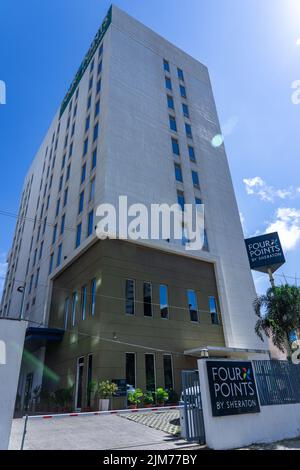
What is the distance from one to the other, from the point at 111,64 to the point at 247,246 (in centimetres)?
2082

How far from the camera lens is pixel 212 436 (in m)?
8.96

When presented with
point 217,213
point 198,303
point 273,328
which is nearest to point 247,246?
point 217,213

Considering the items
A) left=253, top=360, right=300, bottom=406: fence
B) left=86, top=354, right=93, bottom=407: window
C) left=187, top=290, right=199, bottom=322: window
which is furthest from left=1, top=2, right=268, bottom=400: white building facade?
left=253, top=360, right=300, bottom=406: fence

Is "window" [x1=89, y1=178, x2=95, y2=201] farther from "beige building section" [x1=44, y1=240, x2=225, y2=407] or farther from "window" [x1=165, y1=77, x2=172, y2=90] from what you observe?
"window" [x1=165, y1=77, x2=172, y2=90]

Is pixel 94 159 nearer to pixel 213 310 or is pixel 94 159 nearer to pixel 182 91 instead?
pixel 182 91

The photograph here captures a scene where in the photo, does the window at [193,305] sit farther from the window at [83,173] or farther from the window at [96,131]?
the window at [96,131]

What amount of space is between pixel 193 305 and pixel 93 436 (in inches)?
603

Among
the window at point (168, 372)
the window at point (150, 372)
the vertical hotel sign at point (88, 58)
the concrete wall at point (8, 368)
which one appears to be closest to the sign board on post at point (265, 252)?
the window at point (168, 372)

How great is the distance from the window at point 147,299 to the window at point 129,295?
107cm

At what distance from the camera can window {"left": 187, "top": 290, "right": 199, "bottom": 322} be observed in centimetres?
2400

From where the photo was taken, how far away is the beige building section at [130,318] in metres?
19.4

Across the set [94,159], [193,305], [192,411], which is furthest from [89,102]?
[192,411]

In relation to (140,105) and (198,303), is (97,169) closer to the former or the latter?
(140,105)

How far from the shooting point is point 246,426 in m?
9.72
